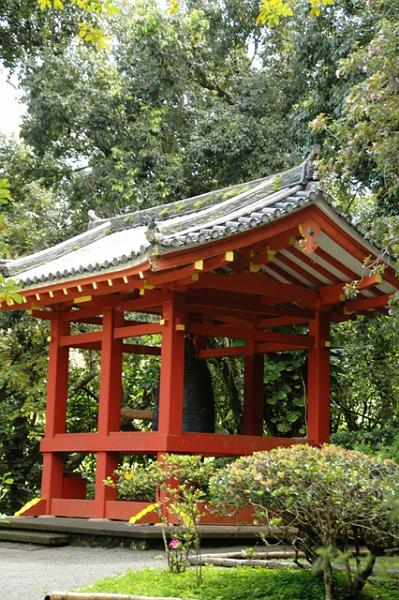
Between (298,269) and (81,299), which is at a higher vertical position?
(298,269)

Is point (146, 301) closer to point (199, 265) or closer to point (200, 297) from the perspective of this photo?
point (200, 297)

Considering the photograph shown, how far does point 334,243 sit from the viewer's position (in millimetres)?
9164

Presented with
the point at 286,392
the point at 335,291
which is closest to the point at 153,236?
the point at 335,291

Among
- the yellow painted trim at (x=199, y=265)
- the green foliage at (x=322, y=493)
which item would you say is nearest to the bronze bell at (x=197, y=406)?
the yellow painted trim at (x=199, y=265)

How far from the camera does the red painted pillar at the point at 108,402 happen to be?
9.05 meters

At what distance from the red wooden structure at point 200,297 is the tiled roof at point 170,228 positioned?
0.8 inches

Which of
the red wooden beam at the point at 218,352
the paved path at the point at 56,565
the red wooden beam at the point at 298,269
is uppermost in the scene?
the red wooden beam at the point at 298,269

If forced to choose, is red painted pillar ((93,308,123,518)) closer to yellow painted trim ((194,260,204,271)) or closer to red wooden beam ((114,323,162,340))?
red wooden beam ((114,323,162,340))

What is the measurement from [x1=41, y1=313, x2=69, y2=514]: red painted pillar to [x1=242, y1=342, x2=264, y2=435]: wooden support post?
2.22 metres

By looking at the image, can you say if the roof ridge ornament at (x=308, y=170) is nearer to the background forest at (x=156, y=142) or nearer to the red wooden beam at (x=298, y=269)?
the red wooden beam at (x=298, y=269)

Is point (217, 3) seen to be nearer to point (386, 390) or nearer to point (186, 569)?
point (386, 390)

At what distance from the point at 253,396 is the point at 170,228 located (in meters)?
3.15

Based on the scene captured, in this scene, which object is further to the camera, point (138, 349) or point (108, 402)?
point (138, 349)

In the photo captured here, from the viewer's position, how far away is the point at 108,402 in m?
9.22
